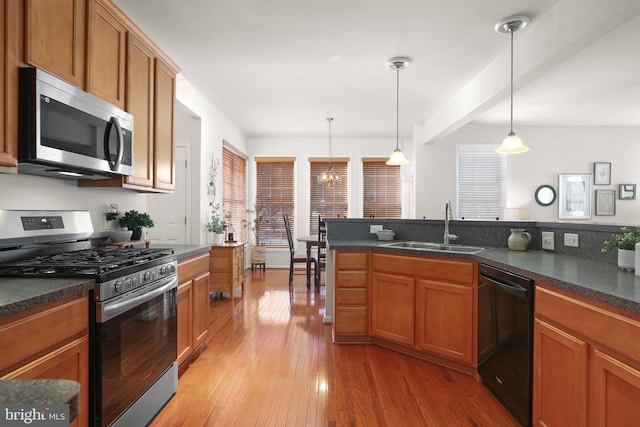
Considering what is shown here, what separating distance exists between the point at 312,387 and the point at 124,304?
1329 mm

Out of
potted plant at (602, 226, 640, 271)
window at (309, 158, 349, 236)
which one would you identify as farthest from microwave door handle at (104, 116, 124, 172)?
window at (309, 158, 349, 236)

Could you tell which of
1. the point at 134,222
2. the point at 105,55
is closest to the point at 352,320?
the point at 134,222

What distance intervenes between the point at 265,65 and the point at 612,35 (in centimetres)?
309

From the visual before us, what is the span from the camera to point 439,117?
540 centimetres

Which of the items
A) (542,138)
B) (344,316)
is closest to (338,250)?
(344,316)

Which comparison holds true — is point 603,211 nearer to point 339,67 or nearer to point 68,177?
point 339,67

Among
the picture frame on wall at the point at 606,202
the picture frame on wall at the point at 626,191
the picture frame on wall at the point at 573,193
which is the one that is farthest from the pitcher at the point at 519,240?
the picture frame on wall at the point at 626,191

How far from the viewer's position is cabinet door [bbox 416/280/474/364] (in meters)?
2.61

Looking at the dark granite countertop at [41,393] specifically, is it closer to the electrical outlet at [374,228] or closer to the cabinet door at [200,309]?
the cabinet door at [200,309]

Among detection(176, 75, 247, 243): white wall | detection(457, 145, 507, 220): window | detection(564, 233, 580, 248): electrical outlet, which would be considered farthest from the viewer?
detection(457, 145, 507, 220): window

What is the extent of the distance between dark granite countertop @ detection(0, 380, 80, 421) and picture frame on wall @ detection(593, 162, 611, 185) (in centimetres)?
764

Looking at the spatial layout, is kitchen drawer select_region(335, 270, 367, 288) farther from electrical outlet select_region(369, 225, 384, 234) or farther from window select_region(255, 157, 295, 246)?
window select_region(255, 157, 295, 246)

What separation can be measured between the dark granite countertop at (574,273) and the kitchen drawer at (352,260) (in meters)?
0.44

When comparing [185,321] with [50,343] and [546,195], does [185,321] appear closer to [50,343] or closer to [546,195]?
[50,343]
